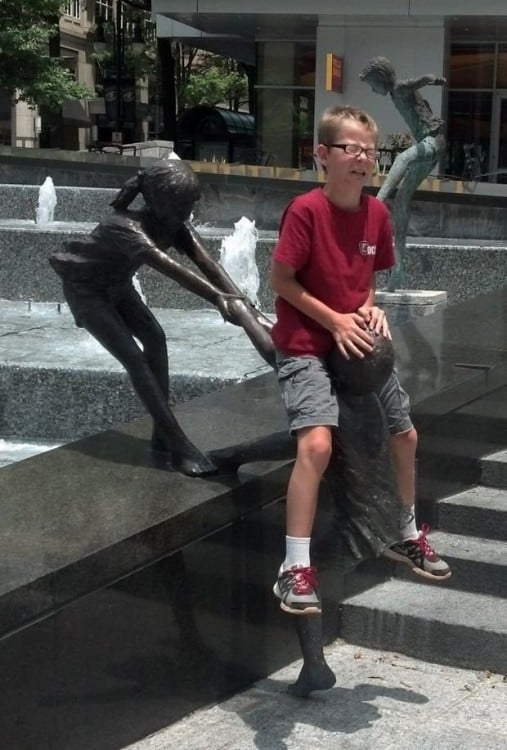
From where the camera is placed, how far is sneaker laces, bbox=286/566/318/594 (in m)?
3.53

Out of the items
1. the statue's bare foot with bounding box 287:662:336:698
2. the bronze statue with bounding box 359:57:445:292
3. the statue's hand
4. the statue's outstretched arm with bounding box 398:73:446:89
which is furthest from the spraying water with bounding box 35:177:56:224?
the statue's bare foot with bounding box 287:662:336:698

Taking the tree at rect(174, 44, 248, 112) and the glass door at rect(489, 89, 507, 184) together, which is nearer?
the glass door at rect(489, 89, 507, 184)

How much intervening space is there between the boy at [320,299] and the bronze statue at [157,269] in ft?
0.87

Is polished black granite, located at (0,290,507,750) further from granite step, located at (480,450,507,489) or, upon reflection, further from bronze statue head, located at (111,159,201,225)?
bronze statue head, located at (111,159,201,225)

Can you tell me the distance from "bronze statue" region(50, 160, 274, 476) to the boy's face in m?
0.56

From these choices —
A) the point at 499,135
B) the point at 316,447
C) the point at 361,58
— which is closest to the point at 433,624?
the point at 316,447

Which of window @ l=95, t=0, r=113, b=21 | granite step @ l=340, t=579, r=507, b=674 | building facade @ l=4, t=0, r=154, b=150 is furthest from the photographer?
window @ l=95, t=0, r=113, b=21

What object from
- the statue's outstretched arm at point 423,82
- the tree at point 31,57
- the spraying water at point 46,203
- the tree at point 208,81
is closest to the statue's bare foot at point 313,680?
the statue's outstretched arm at point 423,82

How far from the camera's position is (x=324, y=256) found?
3668 millimetres

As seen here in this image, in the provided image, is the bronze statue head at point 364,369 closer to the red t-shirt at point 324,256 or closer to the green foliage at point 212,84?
the red t-shirt at point 324,256

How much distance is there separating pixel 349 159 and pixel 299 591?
1260 mm

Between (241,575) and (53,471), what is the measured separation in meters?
0.73

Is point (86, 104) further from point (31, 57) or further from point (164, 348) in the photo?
point (164, 348)

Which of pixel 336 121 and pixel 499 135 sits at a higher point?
pixel 499 135
